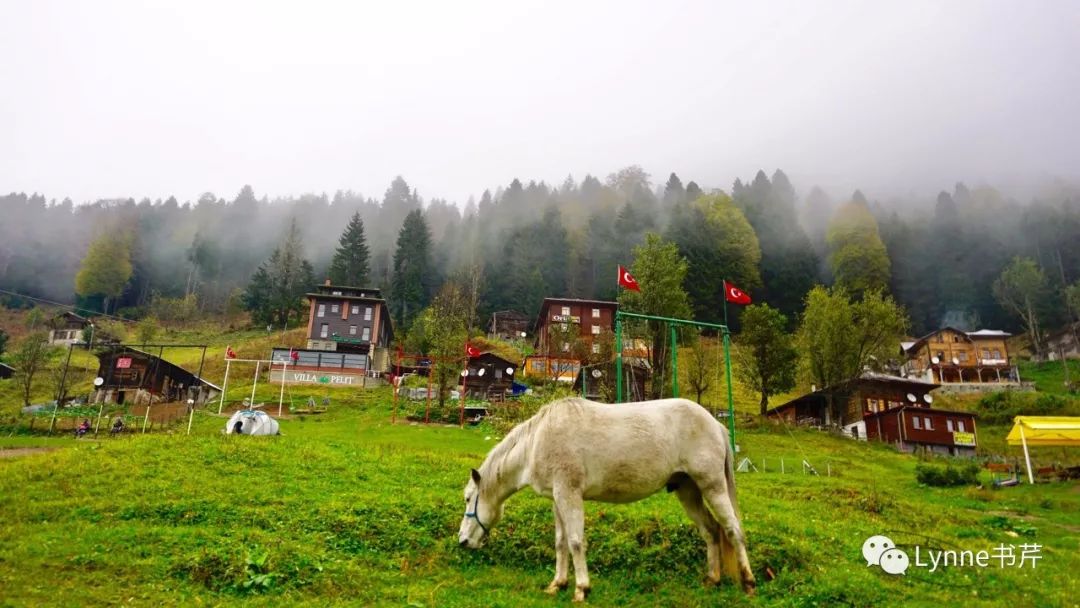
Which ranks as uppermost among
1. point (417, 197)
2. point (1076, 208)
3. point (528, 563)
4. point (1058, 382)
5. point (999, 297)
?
point (417, 197)

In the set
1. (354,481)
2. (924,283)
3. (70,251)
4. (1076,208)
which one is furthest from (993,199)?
(70,251)

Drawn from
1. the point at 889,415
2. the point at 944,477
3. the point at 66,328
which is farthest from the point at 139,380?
the point at 889,415

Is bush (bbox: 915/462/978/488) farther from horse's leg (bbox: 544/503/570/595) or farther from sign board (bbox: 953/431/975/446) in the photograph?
horse's leg (bbox: 544/503/570/595)

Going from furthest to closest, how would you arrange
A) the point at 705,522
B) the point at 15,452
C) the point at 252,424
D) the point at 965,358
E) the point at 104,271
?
the point at 104,271 → the point at 965,358 → the point at 252,424 → the point at 15,452 → the point at 705,522

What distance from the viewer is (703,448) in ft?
31.2

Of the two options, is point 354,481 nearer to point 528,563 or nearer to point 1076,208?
point 528,563

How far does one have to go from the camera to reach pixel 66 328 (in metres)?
95.6

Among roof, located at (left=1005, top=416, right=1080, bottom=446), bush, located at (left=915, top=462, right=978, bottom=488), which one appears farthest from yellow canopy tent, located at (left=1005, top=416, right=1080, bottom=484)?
bush, located at (left=915, top=462, right=978, bottom=488)

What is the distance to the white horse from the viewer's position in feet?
29.9

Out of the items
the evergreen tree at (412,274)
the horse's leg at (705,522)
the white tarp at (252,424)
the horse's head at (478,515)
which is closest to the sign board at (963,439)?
the horse's leg at (705,522)

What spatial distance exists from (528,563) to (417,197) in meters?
167

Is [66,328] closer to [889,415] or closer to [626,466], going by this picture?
[889,415]

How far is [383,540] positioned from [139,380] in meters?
64.0

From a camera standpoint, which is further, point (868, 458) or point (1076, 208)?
point (1076, 208)
